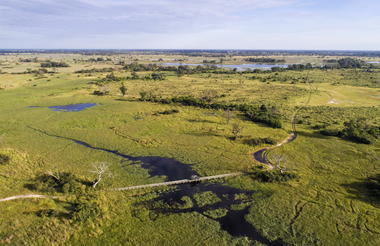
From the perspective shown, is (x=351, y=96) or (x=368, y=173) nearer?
(x=368, y=173)

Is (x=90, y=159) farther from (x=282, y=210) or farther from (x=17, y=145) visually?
(x=282, y=210)

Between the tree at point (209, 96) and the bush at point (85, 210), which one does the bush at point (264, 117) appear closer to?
the tree at point (209, 96)

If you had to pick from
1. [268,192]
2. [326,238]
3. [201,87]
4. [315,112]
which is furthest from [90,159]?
[201,87]

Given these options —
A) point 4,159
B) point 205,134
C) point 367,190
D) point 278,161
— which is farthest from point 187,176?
point 4,159

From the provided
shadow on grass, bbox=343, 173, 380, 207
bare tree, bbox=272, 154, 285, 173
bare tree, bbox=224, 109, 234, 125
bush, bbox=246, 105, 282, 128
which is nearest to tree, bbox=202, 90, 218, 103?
bare tree, bbox=224, 109, 234, 125

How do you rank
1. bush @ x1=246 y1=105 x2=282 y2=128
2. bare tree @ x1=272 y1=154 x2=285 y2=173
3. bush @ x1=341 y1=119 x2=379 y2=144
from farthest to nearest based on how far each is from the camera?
bush @ x1=246 y1=105 x2=282 y2=128 < bush @ x1=341 y1=119 x2=379 y2=144 < bare tree @ x1=272 y1=154 x2=285 y2=173

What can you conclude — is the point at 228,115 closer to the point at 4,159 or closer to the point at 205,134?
the point at 205,134

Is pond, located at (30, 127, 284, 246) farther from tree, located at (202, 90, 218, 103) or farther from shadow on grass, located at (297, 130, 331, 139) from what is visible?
tree, located at (202, 90, 218, 103)

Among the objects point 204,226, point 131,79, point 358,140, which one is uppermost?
point 131,79
